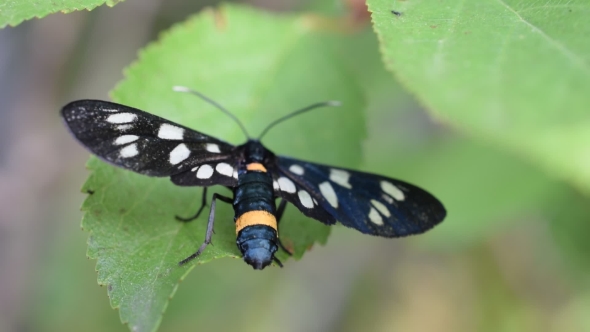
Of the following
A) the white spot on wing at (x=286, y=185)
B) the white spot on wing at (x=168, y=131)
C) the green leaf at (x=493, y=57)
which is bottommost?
the white spot on wing at (x=286, y=185)

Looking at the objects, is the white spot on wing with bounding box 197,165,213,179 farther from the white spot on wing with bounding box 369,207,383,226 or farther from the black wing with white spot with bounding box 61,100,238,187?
the white spot on wing with bounding box 369,207,383,226

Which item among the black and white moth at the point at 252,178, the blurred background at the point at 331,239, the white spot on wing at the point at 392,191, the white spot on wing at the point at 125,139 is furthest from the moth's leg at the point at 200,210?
the blurred background at the point at 331,239

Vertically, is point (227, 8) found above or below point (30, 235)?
above

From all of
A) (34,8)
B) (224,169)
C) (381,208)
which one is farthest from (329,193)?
(34,8)

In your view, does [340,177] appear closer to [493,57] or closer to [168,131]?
[168,131]

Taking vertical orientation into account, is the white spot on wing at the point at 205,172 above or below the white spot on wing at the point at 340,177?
above

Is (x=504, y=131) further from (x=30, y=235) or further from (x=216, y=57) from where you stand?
(x=30, y=235)

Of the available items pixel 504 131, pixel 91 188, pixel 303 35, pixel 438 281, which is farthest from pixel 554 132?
pixel 438 281

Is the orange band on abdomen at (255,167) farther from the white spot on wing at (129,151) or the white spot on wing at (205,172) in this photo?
the white spot on wing at (129,151)
